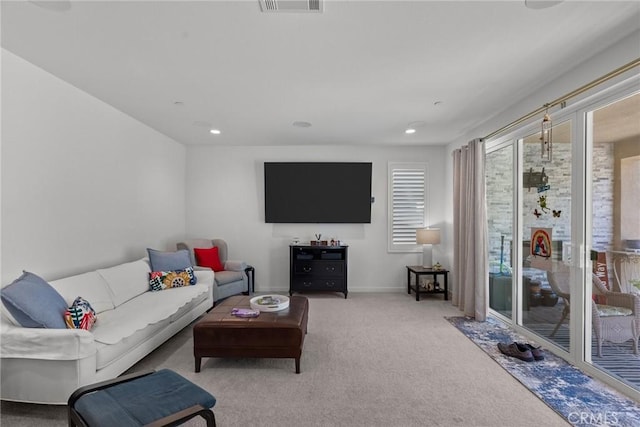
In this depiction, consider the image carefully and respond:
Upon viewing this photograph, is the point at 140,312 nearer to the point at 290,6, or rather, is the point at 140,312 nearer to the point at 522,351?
the point at 290,6

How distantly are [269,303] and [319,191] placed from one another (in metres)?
2.75

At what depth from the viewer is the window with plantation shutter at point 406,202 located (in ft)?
19.0

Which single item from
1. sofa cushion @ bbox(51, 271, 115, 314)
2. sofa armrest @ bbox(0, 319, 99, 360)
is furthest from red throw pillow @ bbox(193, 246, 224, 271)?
sofa armrest @ bbox(0, 319, 99, 360)

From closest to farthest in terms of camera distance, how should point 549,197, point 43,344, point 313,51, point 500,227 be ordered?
point 43,344 → point 313,51 → point 549,197 → point 500,227

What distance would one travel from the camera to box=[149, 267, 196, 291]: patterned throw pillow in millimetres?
3854

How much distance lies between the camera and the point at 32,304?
2.24 metres

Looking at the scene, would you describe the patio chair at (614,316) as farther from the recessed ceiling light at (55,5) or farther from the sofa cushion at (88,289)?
the sofa cushion at (88,289)

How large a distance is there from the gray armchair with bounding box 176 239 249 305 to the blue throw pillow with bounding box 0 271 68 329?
233 centimetres

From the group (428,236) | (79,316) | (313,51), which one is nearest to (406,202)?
(428,236)

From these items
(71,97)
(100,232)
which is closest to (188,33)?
(71,97)

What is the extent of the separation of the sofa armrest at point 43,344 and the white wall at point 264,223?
365cm

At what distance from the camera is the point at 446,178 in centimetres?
576

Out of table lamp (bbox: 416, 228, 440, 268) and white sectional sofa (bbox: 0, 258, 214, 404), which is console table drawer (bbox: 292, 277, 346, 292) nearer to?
table lamp (bbox: 416, 228, 440, 268)

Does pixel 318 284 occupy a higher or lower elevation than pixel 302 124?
lower
